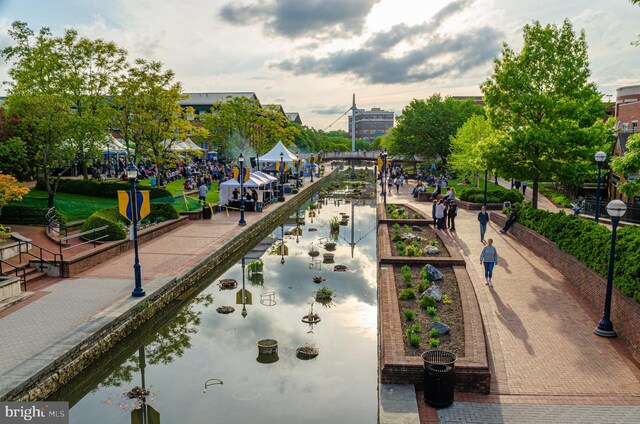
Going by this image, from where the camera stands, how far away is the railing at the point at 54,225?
1991 cm

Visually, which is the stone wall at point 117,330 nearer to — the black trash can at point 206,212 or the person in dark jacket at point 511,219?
the black trash can at point 206,212

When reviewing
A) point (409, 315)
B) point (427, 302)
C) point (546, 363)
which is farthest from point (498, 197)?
point (546, 363)

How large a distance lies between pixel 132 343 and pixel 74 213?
1396cm

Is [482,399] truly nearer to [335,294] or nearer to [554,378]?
[554,378]

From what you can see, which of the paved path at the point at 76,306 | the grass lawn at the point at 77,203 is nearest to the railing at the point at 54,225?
the grass lawn at the point at 77,203

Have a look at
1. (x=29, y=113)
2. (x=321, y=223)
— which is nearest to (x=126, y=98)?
(x=29, y=113)

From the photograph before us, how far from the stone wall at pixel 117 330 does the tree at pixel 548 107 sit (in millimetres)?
13346

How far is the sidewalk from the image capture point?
26.3 feet

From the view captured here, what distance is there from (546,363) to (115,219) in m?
18.1

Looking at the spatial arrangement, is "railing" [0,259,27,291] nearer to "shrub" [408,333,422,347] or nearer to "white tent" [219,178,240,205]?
"shrub" [408,333,422,347]

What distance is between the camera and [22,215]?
21.1 m

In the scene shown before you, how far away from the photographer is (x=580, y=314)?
490 inches

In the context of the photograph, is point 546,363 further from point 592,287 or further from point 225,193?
point 225,193

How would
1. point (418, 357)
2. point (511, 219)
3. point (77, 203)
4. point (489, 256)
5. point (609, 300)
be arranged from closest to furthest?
point (418, 357) → point (609, 300) → point (489, 256) → point (511, 219) → point (77, 203)
